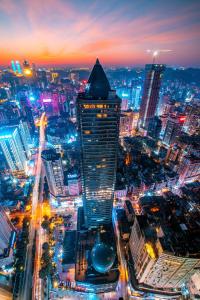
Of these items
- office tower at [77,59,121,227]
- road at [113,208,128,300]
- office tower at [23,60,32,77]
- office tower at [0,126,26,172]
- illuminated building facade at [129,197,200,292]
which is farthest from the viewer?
office tower at [23,60,32,77]

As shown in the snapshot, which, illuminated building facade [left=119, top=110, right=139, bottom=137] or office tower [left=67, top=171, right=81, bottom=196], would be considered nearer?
office tower [left=67, top=171, right=81, bottom=196]

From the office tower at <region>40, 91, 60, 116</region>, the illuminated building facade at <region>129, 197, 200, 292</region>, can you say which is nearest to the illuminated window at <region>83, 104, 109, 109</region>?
the illuminated building facade at <region>129, 197, 200, 292</region>

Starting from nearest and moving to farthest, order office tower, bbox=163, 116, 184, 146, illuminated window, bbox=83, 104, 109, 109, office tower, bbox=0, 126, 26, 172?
illuminated window, bbox=83, 104, 109, 109 < office tower, bbox=0, 126, 26, 172 < office tower, bbox=163, 116, 184, 146

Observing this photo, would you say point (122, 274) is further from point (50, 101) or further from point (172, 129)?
point (50, 101)

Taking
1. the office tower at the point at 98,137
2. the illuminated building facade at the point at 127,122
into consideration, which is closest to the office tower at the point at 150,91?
the illuminated building facade at the point at 127,122

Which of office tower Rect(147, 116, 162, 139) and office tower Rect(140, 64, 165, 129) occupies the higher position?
office tower Rect(140, 64, 165, 129)

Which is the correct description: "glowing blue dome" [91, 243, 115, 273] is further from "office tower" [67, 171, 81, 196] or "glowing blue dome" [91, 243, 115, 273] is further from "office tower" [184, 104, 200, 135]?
"office tower" [184, 104, 200, 135]

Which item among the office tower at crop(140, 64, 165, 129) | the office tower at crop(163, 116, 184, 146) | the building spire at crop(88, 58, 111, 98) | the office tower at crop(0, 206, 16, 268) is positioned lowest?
the office tower at crop(0, 206, 16, 268)
